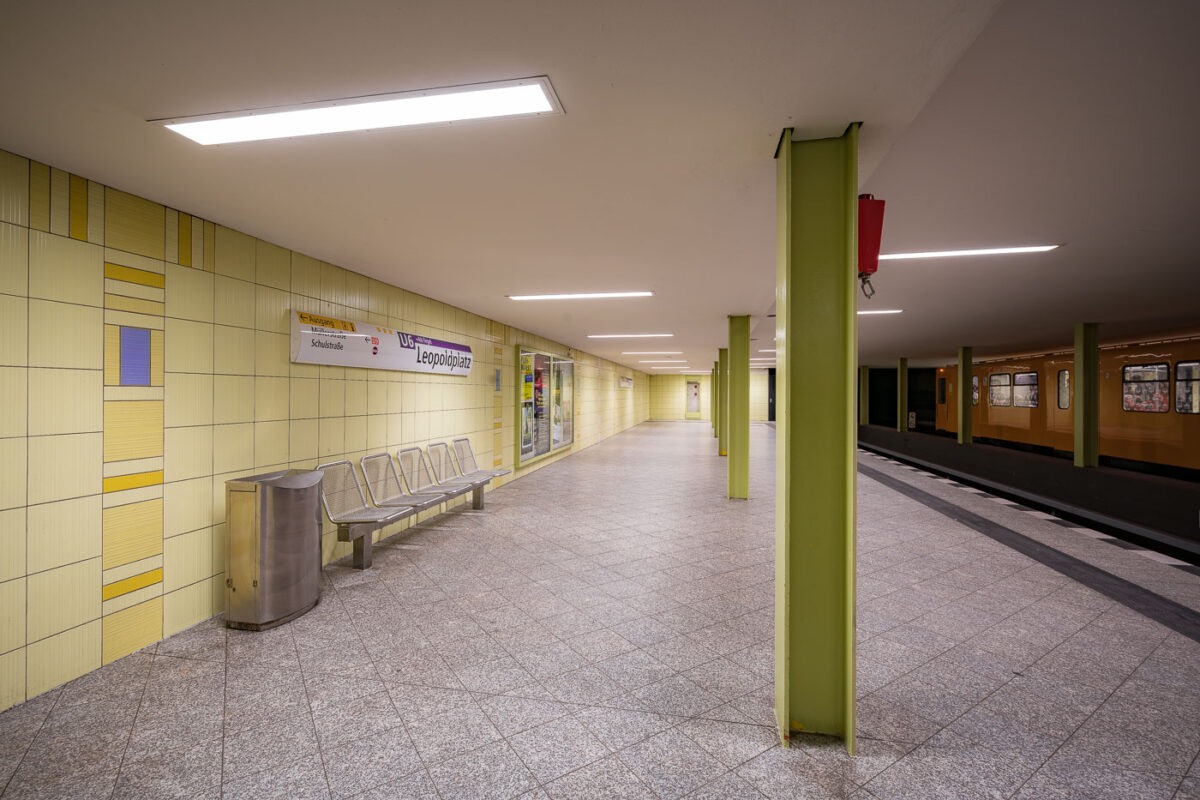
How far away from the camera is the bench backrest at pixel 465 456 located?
285 inches

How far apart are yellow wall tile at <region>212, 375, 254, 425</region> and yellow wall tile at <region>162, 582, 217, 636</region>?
1191 millimetres

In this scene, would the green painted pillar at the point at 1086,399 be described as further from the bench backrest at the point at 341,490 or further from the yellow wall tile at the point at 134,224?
the yellow wall tile at the point at 134,224

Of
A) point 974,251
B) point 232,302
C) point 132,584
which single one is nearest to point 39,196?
point 232,302

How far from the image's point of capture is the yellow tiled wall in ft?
8.60

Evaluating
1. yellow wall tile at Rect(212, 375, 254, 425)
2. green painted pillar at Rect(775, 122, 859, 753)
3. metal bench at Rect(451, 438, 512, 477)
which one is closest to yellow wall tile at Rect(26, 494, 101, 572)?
yellow wall tile at Rect(212, 375, 254, 425)

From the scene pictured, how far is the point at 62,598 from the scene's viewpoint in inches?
109

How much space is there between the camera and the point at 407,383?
6129mm

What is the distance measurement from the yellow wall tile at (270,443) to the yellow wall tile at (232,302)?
837 millimetres

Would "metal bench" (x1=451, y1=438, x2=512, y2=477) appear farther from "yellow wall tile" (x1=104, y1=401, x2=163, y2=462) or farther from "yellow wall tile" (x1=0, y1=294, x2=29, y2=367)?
"yellow wall tile" (x1=0, y1=294, x2=29, y2=367)

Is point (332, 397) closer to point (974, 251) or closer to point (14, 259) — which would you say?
point (14, 259)

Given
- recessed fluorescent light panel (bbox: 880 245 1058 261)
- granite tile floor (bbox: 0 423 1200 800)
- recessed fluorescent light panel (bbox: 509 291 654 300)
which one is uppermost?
recessed fluorescent light panel (bbox: 509 291 654 300)

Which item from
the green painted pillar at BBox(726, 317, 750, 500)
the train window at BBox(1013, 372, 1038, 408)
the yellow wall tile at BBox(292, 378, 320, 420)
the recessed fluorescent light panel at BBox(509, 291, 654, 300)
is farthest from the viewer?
the train window at BBox(1013, 372, 1038, 408)

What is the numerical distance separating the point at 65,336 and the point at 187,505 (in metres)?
1.28

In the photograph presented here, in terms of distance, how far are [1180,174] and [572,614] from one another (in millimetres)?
4578
